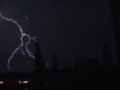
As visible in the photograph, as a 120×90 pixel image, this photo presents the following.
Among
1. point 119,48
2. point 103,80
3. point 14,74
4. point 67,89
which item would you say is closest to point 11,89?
point 67,89

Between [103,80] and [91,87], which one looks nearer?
[91,87]

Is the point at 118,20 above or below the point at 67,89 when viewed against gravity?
above

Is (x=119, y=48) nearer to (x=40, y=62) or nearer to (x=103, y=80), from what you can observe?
(x=103, y=80)

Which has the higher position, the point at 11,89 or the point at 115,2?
the point at 115,2

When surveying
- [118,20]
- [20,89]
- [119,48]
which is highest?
[118,20]

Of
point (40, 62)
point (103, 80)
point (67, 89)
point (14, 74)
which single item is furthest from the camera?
point (14, 74)

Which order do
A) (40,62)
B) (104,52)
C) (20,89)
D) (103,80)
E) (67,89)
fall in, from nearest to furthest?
(103,80)
(67,89)
(20,89)
(40,62)
(104,52)

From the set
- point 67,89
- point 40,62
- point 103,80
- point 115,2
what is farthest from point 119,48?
point 40,62

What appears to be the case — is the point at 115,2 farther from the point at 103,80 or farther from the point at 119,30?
the point at 103,80

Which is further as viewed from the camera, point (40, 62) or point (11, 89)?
point (40, 62)
